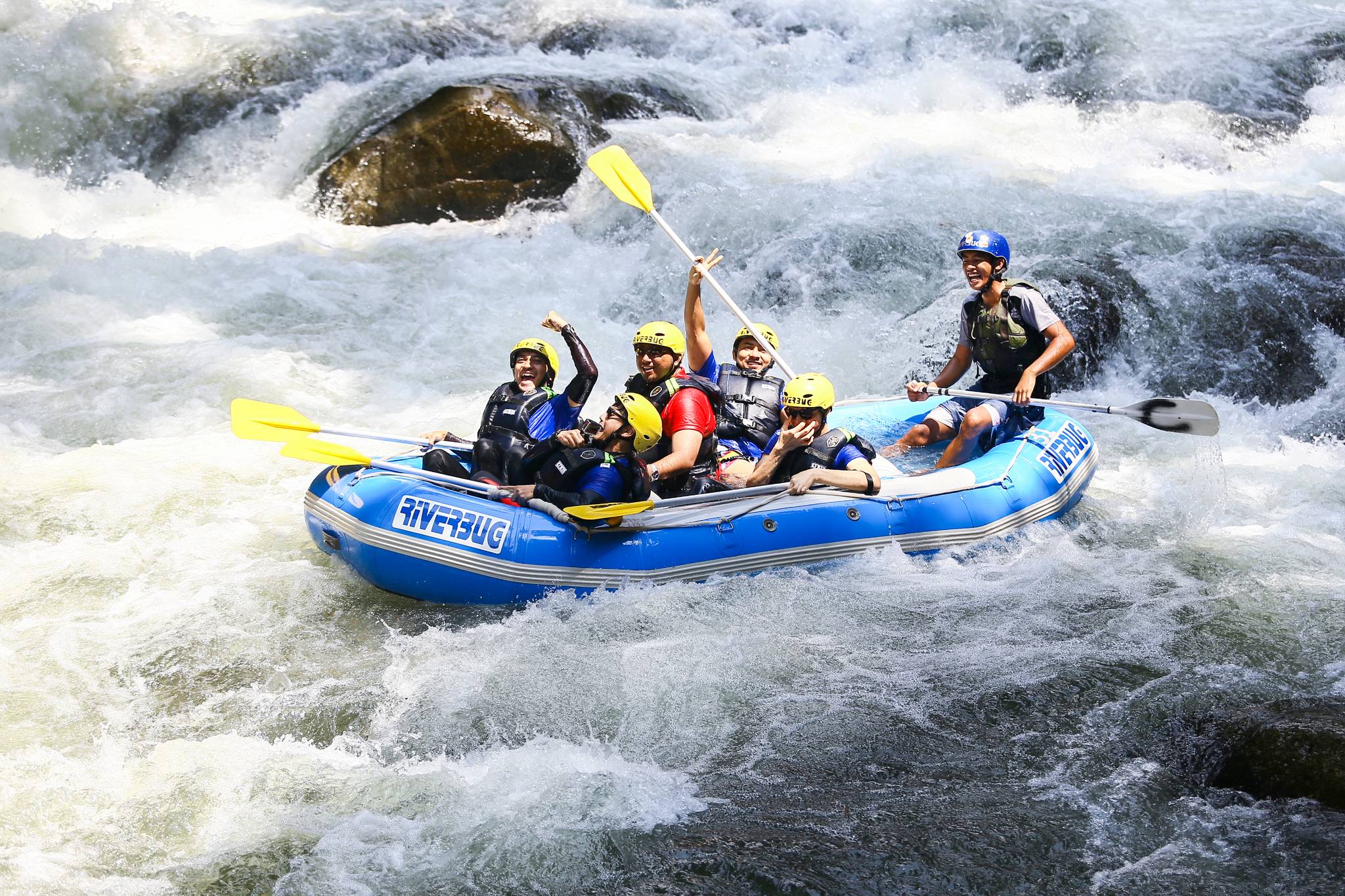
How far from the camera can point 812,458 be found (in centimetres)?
524

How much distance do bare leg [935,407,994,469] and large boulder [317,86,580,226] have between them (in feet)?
16.1

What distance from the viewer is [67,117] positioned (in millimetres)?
10742

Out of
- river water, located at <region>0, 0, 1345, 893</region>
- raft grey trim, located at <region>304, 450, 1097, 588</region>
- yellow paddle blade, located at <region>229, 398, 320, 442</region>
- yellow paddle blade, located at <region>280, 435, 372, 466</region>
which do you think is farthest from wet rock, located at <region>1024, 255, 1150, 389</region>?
yellow paddle blade, located at <region>229, 398, 320, 442</region>

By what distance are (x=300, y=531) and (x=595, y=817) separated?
289 centimetres

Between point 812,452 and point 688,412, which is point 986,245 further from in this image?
point 688,412

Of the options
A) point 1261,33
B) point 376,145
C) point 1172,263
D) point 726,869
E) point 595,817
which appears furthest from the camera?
point 1261,33

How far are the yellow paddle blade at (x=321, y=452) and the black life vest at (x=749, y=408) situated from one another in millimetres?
1624

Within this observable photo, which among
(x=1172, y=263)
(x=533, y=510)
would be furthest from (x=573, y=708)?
(x=1172, y=263)

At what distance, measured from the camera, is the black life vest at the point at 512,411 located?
18.1 feet

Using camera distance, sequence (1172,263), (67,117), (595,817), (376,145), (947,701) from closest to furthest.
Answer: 1. (595,817)
2. (947,701)
3. (1172,263)
4. (376,145)
5. (67,117)

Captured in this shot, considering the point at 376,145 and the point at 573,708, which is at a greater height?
the point at 376,145

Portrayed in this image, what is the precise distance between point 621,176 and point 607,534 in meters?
2.57

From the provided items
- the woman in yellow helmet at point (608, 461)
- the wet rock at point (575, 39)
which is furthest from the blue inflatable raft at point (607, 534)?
the wet rock at point (575, 39)

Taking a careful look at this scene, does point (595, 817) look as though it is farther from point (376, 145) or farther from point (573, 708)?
point (376, 145)
